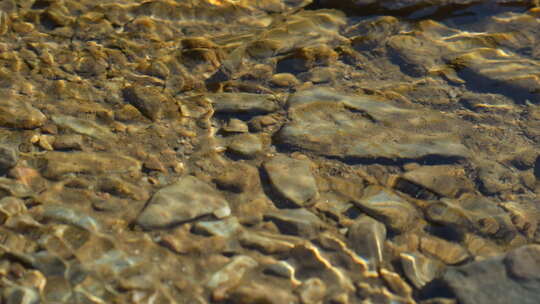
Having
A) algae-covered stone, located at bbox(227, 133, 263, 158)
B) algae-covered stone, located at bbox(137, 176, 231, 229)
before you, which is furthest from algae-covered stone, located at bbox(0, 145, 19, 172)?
algae-covered stone, located at bbox(227, 133, 263, 158)

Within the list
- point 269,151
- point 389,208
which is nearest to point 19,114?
point 269,151

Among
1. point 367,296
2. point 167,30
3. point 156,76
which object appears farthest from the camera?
point 167,30

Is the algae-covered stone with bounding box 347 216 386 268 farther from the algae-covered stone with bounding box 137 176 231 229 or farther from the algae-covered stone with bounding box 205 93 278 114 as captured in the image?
the algae-covered stone with bounding box 205 93 278 114

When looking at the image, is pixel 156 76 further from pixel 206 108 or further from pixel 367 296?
pixel 367 296

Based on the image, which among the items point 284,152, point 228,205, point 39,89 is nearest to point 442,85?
point 284,152

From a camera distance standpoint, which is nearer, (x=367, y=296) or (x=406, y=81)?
(x=367, y=296)

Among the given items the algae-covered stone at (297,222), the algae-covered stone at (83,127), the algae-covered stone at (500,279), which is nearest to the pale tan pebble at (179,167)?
the algae-covered stone at (83,127)

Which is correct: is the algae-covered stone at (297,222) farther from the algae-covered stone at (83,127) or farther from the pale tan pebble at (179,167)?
the algae-covered stone at (83,127)

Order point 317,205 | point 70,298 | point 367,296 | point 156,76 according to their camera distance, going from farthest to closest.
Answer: point 156,76
point 317,205
point 367,296
point 70,298

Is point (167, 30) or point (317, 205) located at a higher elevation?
point (167, 30)
